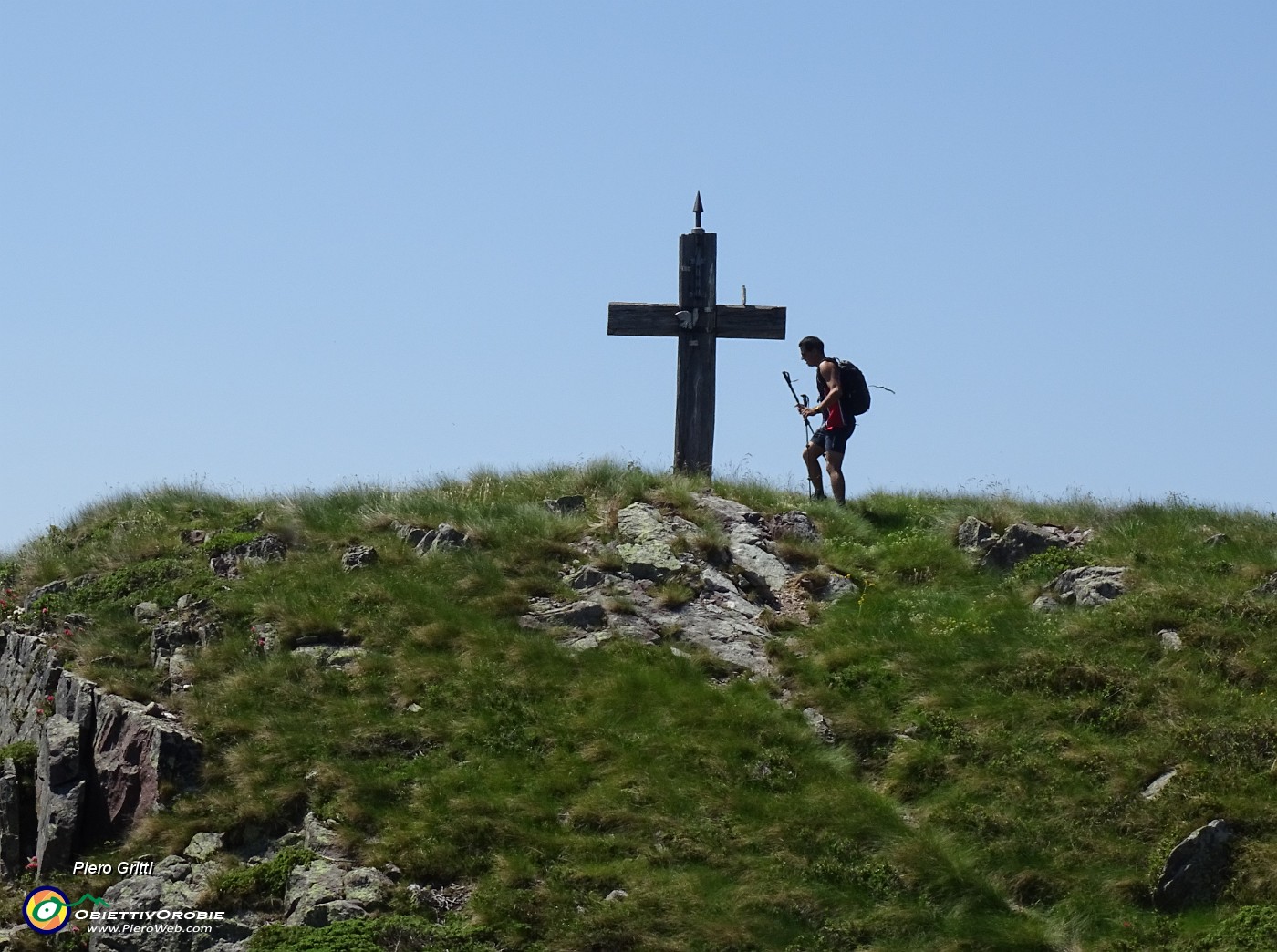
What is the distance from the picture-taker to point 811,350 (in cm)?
2127

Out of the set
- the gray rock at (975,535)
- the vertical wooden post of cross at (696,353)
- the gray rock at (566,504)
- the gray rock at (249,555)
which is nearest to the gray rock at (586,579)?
the gray rock at (566,504)

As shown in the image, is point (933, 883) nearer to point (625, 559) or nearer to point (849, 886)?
point (849, 886)

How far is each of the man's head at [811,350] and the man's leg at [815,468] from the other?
1206 mm

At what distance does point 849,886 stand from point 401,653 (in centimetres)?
Result: 602

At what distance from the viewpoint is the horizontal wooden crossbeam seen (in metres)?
22.6

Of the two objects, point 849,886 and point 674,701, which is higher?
point 674,701

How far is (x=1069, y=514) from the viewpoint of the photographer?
20.1 m

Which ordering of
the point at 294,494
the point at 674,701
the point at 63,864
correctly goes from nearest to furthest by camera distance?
1. the point at 63,864
2. the point at 674,701
3. the point at 294,494

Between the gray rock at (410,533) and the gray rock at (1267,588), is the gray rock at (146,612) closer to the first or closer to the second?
the gray rock at (410,533)

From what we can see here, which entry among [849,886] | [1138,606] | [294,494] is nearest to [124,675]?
[294,494]

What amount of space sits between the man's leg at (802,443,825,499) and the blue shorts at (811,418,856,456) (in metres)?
0.27

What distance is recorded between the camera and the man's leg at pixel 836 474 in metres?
21.1

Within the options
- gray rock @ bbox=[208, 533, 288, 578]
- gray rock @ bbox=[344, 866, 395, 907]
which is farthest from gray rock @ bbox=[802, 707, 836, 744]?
gray rock @ bbox=[208, 533, 288, 578]

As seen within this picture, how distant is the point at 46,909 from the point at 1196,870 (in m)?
10.8
